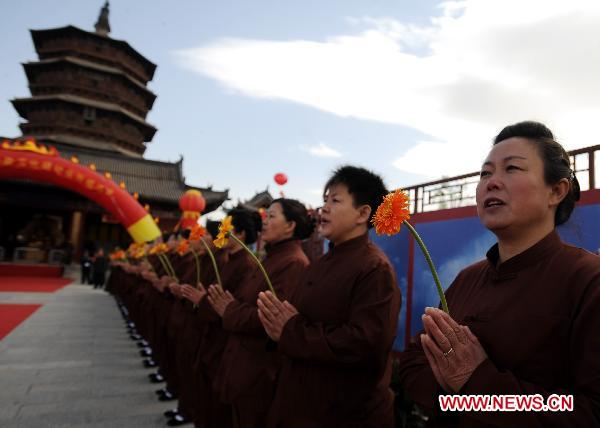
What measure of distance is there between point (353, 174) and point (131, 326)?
671cm

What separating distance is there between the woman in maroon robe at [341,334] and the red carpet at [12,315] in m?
6.00

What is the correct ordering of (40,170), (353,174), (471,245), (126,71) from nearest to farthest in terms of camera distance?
(353,174) < (471,245) < (40,170) < (126,71)

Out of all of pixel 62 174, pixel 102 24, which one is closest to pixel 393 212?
pixel 62 174

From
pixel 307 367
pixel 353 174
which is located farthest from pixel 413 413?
pixel 353 174

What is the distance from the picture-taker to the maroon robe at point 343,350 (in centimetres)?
145

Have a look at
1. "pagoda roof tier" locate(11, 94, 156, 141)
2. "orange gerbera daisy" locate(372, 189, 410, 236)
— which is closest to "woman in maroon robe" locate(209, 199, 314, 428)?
"orange gerbera daisy" locate(372, 189, 410, 236)

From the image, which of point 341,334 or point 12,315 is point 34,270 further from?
point 341,334

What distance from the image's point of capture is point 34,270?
16516 millimetres

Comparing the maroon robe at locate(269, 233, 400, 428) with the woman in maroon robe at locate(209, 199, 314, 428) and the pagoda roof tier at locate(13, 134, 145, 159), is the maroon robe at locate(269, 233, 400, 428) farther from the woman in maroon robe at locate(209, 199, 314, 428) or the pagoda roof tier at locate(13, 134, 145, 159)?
the pagoda roof tier at locate(13, 134, 145, 159)

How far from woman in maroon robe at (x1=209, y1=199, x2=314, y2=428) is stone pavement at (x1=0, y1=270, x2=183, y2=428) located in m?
1.45

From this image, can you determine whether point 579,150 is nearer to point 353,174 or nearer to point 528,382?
point 353,174

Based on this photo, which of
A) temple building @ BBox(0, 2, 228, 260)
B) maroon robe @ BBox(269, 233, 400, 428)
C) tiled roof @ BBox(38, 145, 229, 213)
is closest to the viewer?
maroon robe @ BBox(269, 233, 400, 428)

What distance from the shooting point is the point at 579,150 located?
2.58 m

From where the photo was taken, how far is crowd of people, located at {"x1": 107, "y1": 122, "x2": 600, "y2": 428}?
33.4 inches
